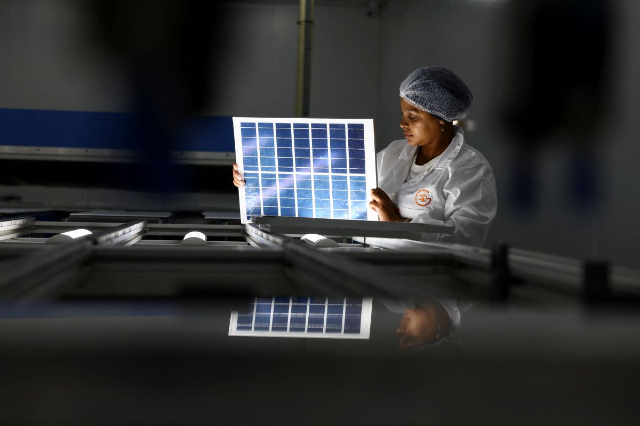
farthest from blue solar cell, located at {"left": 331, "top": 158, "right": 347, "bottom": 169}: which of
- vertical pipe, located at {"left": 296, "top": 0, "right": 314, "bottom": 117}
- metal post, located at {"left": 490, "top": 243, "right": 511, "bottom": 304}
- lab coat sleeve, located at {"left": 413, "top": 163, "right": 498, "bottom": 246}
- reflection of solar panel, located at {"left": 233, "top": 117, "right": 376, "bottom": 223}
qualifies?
vertical pipe, located at {"left": 296, "top": 0, "right": 314, "bottom": 117}

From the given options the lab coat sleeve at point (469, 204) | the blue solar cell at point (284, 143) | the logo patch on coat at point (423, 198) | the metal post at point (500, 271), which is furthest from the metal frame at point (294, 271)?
the blue solar cell at point (284, 143)

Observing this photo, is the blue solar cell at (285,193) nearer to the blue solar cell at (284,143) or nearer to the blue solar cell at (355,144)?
the blue solar cell at (284,143)

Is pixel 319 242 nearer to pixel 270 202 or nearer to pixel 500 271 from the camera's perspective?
pixel 500 271

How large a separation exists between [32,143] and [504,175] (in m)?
3.38

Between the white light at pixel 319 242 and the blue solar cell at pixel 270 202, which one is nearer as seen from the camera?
the white light at pixel 319 242

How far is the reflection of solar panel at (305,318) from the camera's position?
0.46m

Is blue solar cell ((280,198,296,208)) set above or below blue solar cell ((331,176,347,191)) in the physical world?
below

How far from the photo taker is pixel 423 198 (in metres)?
2.08

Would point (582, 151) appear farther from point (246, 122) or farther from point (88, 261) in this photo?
point (88, 261)

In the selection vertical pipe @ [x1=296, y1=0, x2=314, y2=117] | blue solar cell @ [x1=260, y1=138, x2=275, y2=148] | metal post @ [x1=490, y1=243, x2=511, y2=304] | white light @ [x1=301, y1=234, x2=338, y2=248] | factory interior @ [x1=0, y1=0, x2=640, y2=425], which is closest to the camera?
factory interior @ [x1=0, y1=0, x2=640, y2=425]

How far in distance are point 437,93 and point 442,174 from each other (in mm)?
267

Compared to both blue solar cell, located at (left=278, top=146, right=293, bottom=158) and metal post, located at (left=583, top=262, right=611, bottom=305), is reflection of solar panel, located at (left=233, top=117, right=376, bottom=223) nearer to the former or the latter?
blue solar cell, located at (left=278, top=146, right=293, bottom=158)

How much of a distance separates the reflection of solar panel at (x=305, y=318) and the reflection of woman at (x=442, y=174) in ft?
4.56

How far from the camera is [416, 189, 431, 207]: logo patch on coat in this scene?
207 cm
